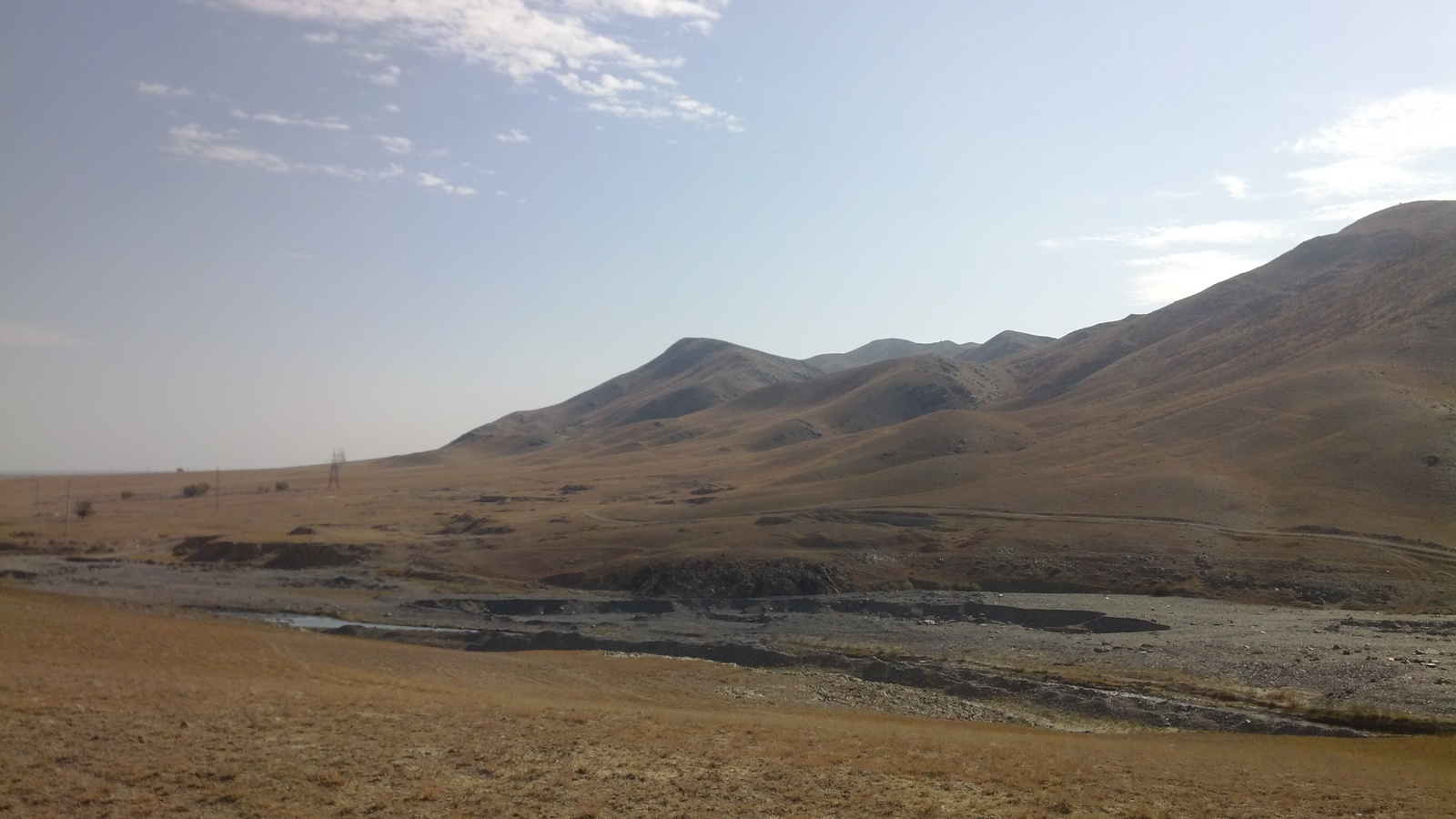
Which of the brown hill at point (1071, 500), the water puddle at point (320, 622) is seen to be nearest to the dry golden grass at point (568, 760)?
the water puddle at point (320, 622)

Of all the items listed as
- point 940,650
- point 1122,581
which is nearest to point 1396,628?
point 1122,581

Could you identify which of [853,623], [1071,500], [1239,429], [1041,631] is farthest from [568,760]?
[1239,429]

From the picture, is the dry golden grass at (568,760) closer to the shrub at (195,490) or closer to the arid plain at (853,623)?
the arid plain at (853,623)

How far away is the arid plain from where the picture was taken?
1745 cm

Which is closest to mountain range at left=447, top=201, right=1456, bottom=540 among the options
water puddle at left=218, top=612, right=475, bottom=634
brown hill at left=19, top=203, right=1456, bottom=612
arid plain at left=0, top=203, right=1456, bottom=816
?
brown hill at left=19, top=203, right=1456, bottom=612

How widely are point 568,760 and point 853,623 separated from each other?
32.5m

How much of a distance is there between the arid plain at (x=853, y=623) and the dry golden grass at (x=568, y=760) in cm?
12

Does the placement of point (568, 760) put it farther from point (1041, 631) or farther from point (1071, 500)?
point (1071, 500)

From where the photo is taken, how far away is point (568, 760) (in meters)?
18.2

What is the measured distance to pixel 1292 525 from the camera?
61.4 metres

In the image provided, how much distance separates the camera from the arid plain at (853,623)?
1745 cm

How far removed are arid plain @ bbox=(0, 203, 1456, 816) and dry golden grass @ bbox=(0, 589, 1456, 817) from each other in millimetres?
119

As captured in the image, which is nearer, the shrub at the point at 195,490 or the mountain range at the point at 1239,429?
the mountain range at the point at 1239,429

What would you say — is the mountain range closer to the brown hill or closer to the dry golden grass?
the brown hill
